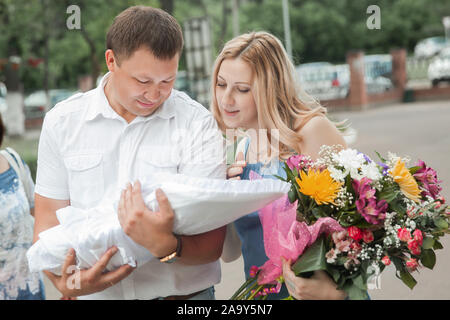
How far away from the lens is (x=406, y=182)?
1.51 meters

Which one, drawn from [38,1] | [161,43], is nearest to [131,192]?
[161,43]

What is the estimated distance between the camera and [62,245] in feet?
4.83

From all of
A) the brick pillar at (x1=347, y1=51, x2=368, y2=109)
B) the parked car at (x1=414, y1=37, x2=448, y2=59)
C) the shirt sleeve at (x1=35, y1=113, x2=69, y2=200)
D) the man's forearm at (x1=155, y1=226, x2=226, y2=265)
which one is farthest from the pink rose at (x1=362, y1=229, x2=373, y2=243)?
the parked car at (x1=414, y1=37, x2=448, y2=59)

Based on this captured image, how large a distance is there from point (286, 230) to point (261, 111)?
2.27 ft

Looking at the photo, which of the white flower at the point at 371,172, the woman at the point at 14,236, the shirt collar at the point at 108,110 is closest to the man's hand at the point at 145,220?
the shirt collar at the point at 108,110

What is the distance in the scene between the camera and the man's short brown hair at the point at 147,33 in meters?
1.53

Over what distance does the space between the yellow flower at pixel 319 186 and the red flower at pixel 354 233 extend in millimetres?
87

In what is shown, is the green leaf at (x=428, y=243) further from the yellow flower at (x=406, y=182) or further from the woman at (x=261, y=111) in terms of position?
the woman at (x=261, y=111)

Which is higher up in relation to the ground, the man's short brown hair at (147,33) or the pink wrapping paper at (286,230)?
the man's short brown hair at (147,33)

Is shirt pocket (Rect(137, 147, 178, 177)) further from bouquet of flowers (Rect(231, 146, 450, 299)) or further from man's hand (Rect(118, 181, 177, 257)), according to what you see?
bouquet of flowers (Rect(231, 146, 450, 299))

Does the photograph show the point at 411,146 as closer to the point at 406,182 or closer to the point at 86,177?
the point at 406,182

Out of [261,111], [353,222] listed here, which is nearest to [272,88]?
[261,111]

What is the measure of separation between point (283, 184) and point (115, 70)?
618 millimetres

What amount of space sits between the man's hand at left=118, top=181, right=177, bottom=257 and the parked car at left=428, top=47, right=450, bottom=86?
884 inches
